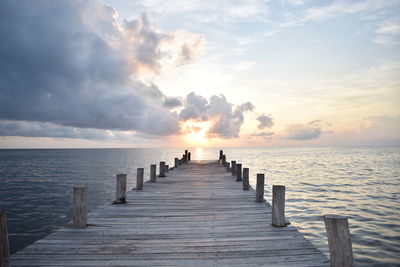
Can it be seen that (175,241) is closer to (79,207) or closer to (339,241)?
(79,207)

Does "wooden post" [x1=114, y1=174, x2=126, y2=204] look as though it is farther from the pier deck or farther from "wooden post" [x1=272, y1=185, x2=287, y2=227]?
"wooden post" [x1=272, y1=185, x2=287, y2=227]

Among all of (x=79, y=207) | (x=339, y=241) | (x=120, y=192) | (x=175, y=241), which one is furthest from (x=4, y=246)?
(x=120, y=192)

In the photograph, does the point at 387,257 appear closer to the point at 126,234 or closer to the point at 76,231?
the point at 126,234

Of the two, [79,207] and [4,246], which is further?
[79,207]

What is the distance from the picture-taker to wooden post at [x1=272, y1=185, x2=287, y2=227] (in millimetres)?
6062

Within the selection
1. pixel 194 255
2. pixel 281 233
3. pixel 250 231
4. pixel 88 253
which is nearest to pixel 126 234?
pixel 88 253

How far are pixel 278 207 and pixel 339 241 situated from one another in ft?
8.14

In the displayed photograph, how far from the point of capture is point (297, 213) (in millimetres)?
15094

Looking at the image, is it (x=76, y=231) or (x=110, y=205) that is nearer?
(x=76, y=231)

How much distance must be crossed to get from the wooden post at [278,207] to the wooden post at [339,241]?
7.78ft

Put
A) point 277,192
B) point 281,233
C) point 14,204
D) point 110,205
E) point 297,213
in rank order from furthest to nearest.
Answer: point 14,204 < point 297,213 < point 110,205 < point 277,192 < point 281,233

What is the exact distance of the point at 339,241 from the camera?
3.64 meters

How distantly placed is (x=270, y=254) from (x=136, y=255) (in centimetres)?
256

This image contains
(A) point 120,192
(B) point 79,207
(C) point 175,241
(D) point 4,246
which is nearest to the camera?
(D) point 4,246
